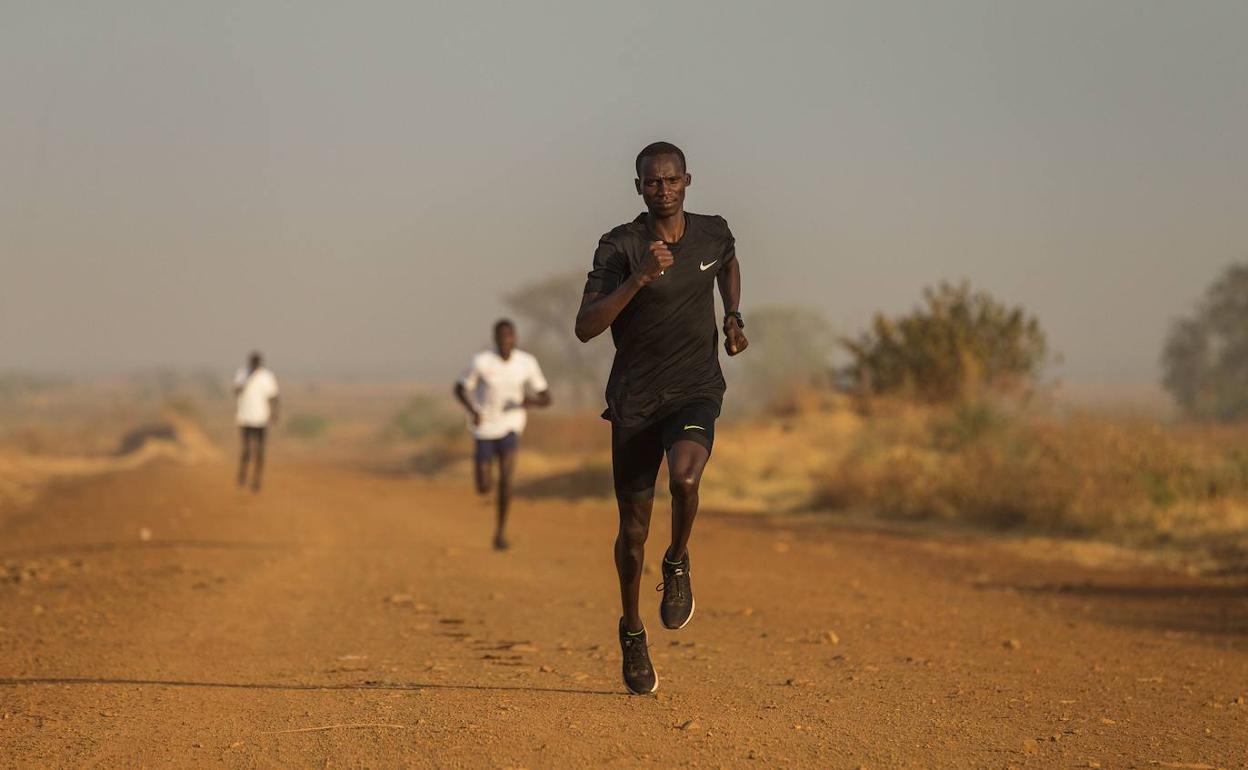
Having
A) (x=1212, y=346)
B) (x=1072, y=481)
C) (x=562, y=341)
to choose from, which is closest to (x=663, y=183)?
(x=1072, y=481)

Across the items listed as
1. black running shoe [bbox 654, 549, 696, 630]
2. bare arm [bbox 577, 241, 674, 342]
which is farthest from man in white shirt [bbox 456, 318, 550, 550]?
bare arm [bbox 577, 241, 674, 342]

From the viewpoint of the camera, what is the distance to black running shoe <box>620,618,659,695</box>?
252 inches

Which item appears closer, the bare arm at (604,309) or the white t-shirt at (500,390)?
the bare arm at (604,309)

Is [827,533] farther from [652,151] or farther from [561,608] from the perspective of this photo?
[652,151]

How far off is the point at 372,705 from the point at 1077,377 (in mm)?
163164

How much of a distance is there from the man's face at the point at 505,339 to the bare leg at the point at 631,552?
711 centimetres

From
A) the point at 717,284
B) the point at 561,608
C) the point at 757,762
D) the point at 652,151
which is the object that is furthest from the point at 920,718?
the point at 561,608

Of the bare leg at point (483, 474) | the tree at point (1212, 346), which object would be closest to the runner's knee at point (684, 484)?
the bare leg at point (483, 474)

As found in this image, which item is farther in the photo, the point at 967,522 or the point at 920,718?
the point at 967,522

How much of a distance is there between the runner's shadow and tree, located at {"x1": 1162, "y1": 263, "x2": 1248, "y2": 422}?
48036 mm

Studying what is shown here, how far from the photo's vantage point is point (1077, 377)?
528ft

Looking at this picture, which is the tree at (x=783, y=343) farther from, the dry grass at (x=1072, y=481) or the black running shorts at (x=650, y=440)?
the black running shorts at (x=650, y=440)

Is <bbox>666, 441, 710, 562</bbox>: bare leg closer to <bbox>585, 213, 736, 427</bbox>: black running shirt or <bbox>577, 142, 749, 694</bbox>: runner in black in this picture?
<bbox>577, 142, 749, 694</bbox>: runner in black

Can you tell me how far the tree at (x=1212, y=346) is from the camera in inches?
2068
